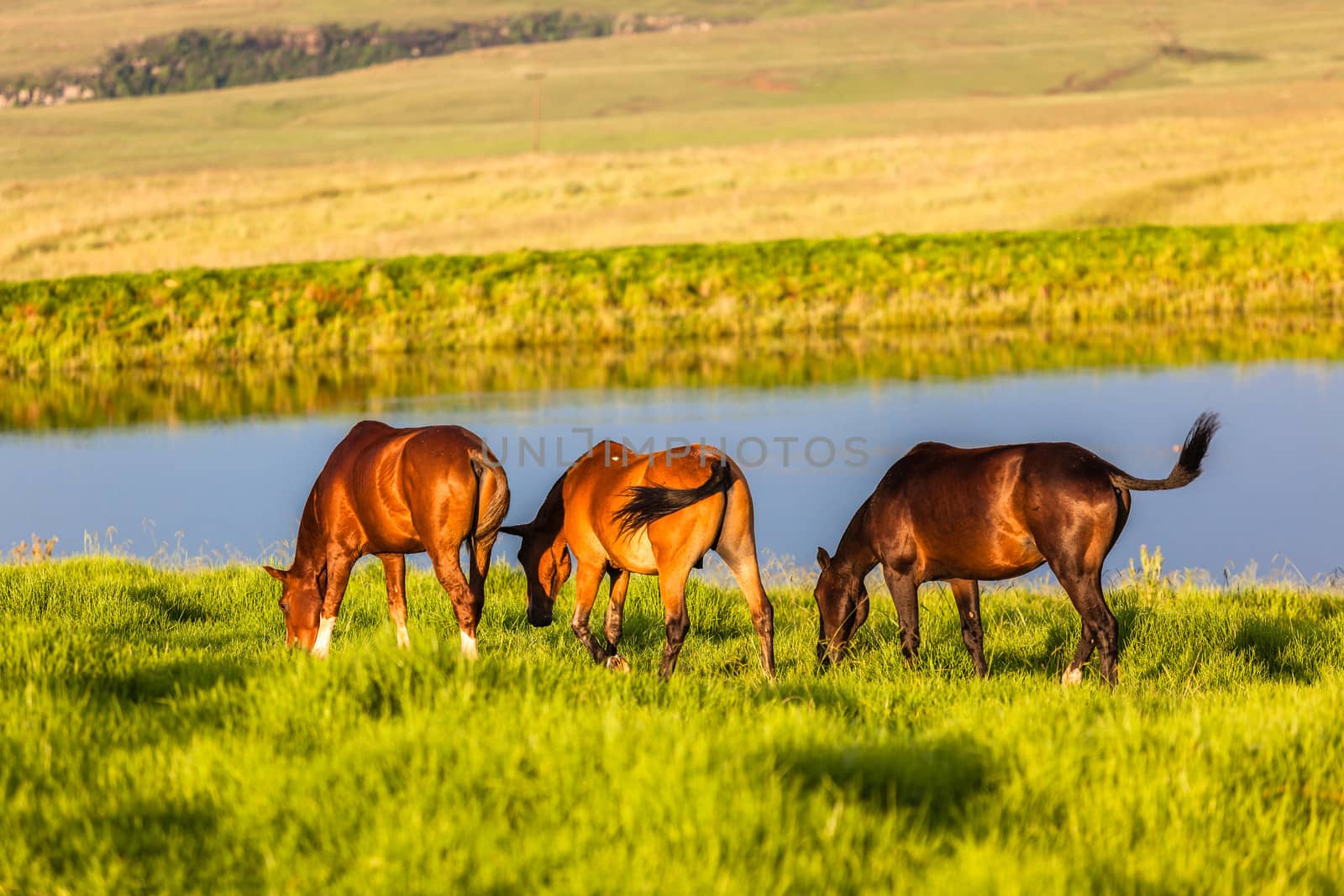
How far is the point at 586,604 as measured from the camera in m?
8.52

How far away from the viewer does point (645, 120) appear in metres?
130

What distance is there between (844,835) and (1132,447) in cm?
1589

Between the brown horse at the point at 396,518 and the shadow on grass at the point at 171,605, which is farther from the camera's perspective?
the shadow on grass at the point at 171,605

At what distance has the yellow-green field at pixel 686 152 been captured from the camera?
48.2m

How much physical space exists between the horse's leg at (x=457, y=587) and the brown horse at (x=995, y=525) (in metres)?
2.24

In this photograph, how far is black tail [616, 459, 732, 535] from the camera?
7.85 m

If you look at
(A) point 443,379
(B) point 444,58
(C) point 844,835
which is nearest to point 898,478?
(C) point 844,835

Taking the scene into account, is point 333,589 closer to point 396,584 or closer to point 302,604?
point 302,604

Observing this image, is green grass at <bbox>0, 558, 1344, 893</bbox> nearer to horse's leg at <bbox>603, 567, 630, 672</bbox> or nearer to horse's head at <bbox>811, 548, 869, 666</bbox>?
horse's leg at <bbox>603, 567, 630, 672</bbox>

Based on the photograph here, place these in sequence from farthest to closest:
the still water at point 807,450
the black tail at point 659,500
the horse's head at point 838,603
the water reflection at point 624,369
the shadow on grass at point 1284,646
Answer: the water reflection at point 624,369
the still water at point 807,450
the horse's head at point 838,603
the shadow on grass at point 1284,646
the black tail at point 659,500

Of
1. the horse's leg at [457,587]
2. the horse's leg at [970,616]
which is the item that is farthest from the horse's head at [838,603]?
the horse's leg at [457,587]

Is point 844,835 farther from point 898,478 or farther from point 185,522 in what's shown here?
point 185,522

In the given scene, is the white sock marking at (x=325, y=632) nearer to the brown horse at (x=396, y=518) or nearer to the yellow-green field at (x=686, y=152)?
the brown horse at (x=396, y=518)

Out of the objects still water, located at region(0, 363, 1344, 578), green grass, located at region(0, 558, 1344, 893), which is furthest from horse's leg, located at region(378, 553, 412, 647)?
still water, located at region(0, 363, 1344, 578)
